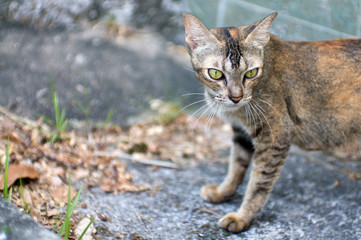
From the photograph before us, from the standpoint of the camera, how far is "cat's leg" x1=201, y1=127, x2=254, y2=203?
3.34 metres

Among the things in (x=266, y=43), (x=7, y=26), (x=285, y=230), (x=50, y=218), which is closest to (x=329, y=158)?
(x=285, y=230)

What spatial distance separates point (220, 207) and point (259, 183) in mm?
514

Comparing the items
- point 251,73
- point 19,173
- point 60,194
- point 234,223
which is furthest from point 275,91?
point 19,173

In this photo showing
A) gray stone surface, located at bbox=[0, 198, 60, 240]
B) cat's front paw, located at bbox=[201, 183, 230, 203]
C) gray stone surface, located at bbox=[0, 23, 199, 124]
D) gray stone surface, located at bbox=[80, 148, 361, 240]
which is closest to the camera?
gray stone surface, located at bbox=[0, 198, 60, 240]

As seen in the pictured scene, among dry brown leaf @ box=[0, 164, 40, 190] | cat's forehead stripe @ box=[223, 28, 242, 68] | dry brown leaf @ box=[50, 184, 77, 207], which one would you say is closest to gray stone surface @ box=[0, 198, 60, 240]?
dry brown leaf @ box=[0, 164, 40, 190]

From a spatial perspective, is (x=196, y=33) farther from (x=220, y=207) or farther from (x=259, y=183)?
(x=220, y=207)

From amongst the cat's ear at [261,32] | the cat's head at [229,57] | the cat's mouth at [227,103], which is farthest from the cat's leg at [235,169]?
the cat's ear at [261,32]

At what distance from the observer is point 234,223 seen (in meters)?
2.88

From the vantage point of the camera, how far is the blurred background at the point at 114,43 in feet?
12.3

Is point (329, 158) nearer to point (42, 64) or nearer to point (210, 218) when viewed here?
point (210, 218)

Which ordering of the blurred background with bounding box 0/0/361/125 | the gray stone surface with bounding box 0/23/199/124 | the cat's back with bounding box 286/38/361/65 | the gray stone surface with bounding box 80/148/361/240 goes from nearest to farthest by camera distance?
the gray stone surface with bounding box 80/148/361/240 < the cat's back with bounding box 286/38/361/65 < the blurred background with bounding box 0/0/361/125 < the gray stone surface with bounding box 0/23/199/124

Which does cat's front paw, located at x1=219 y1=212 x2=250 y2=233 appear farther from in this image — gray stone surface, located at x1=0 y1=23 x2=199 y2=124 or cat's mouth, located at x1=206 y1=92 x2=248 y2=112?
gray stone surface, located at x1=0 y1=23 x2=199 y2=124

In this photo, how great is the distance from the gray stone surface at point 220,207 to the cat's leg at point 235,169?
3.0 inches

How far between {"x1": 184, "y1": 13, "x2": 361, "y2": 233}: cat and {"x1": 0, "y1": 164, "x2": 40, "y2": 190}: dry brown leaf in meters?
1.42
